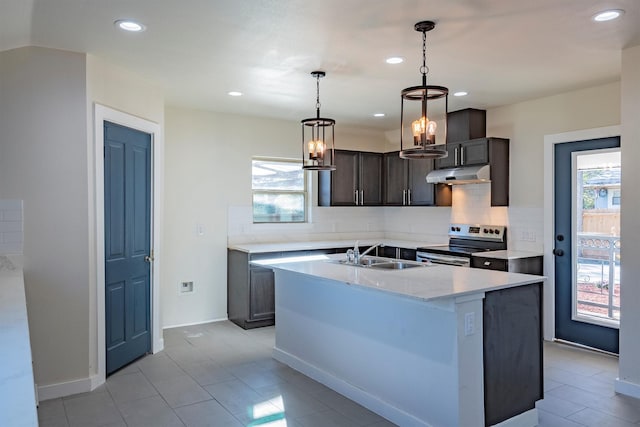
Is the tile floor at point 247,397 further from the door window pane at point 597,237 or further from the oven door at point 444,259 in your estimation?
the oven door at point 444,259

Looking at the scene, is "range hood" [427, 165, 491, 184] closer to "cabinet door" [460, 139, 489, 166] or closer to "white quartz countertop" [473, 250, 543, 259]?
"cabinet door" [460, 139, 489, 166]

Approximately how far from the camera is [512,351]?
2910 mm

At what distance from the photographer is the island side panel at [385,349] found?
265 centimetres

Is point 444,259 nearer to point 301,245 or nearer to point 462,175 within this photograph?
point 462,175

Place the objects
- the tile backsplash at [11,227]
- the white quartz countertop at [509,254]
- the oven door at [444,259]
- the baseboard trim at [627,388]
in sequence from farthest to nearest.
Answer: the oven door at [444,259]
the white quartz countertop at [509,254]
the baseboard trim at [627,388]
the tile backsplash at [11,227]

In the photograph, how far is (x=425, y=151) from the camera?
271 centimetres

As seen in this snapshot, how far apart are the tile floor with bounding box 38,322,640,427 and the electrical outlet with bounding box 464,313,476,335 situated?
33.8 inches

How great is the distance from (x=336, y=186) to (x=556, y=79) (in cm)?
297

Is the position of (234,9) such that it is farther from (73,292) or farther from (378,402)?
(378,402)

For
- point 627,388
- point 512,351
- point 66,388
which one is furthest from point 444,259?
point 66,388

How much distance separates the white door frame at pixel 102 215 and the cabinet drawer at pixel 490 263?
3198 mm

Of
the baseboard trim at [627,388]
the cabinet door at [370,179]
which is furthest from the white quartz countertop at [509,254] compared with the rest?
the cabinet door at [370,179]

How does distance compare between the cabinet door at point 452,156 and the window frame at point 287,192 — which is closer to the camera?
the cabinet door at point 452,156

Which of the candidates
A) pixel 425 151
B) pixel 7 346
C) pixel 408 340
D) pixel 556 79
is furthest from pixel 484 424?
pixel 556 79
